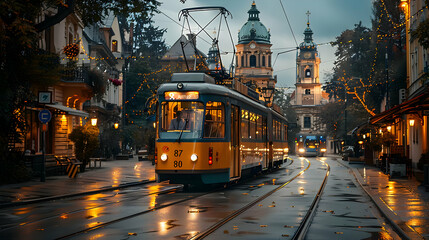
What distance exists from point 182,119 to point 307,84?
402ft

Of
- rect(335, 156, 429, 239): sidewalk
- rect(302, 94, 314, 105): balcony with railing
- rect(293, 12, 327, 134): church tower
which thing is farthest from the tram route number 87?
rect(302, 94, 314, 105): balcony with railing

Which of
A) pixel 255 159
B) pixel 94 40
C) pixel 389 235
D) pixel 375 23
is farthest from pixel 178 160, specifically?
pixel 375 23

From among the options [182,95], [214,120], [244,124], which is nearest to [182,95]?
[182,95]

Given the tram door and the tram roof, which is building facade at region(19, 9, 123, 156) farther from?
the tram door

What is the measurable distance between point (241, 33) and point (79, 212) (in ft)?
362

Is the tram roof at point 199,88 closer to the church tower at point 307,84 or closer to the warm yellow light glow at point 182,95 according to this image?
the warm yellow light glow at point 182,95

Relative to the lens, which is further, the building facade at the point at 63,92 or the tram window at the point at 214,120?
the building facade at the point at 63,92

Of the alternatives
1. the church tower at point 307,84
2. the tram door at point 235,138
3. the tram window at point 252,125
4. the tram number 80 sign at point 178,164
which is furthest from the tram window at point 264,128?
the church tower at point 307,84

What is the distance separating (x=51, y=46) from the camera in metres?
32.8

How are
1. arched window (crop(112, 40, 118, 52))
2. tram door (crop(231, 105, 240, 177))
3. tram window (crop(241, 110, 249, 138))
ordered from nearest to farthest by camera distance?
tram door (crop(231, 105, 240, 177)) < tram window (crop(241, 110, 249, 138)) < arched window (crop(112, 40, 118, 52))

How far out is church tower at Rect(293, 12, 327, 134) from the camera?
448 ft

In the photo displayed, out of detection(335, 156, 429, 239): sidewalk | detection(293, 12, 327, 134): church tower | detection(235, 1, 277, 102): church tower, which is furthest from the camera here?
detection(293, 12, 327, 134): church tower

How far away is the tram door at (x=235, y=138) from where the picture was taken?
20.6 meters

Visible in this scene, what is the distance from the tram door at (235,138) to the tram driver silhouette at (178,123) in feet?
7.28
